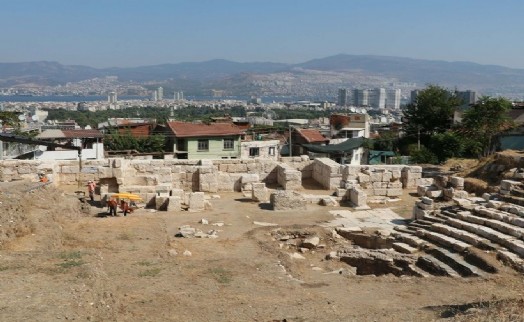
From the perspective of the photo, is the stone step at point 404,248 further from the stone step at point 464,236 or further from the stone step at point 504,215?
the stone step at point 504,215

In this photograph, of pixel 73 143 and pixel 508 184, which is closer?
pixel 508 184

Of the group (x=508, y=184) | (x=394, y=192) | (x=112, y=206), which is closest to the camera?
(x=112, y=206)

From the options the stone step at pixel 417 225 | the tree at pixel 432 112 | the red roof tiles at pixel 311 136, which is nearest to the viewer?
the stone step at pixel 417 225

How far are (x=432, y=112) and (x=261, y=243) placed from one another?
32.8 m

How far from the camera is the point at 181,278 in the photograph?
11211 mm

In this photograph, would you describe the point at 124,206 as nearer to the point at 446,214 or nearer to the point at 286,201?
the point at 286,201

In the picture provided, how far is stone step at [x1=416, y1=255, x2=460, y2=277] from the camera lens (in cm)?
1279

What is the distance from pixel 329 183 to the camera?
2277cm

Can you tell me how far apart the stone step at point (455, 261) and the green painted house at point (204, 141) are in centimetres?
2558

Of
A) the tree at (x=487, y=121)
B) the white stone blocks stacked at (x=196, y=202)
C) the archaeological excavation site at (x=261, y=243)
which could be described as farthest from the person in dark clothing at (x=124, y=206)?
the tree at (x=487, y=121)

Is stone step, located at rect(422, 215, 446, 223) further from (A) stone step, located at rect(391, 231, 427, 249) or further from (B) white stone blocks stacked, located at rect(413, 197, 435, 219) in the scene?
(A) stone step, located at rect(391, 231, 427, 249)

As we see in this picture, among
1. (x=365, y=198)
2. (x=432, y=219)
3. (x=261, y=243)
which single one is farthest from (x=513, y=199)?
(x=261, y=243)

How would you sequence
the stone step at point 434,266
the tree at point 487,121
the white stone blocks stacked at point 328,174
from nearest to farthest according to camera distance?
the stone step at point 434,266 < the white stone blocks stacked at point 328,174 < the tree at point 487,121

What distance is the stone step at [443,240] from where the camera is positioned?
13820 mm
